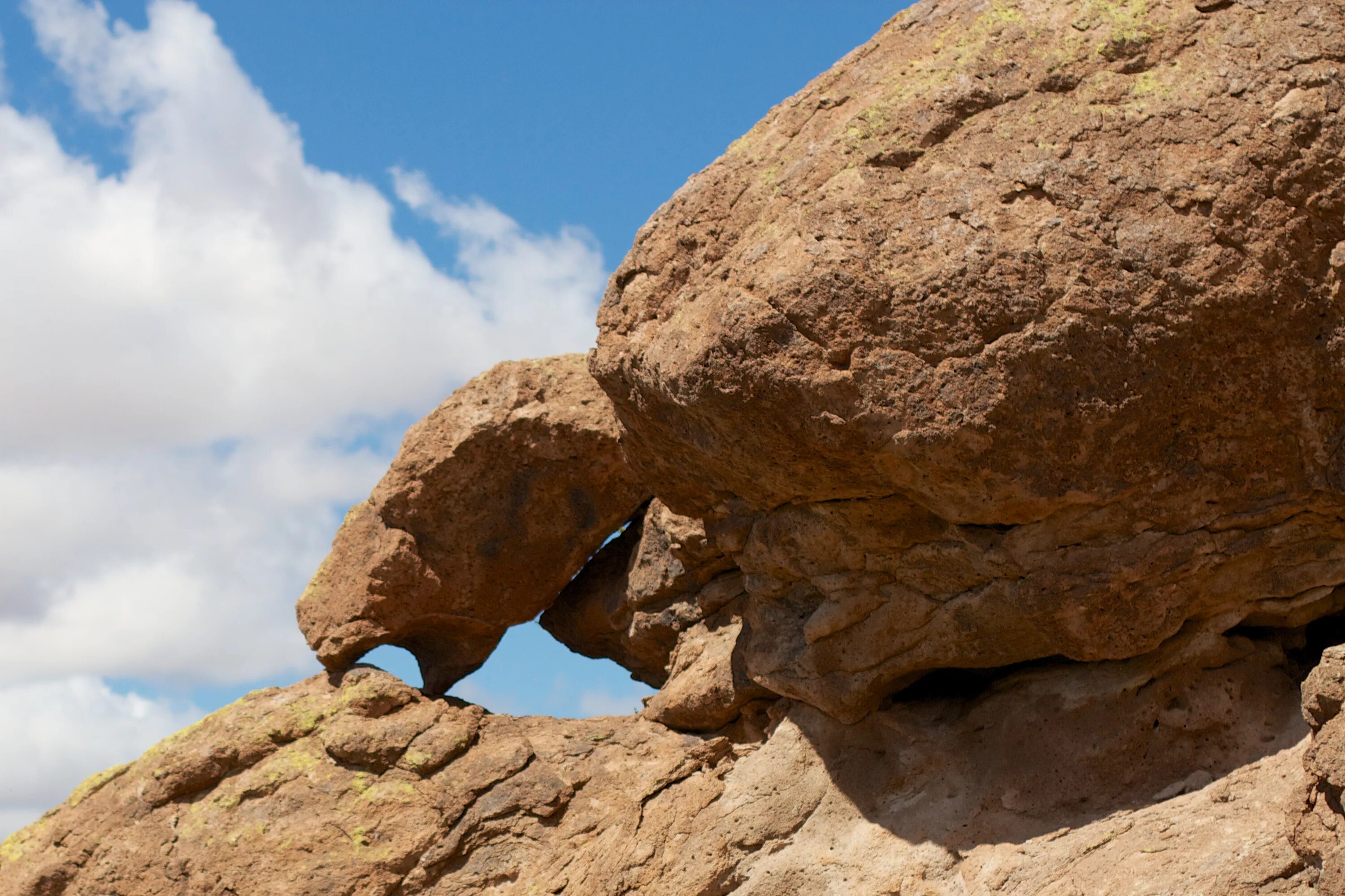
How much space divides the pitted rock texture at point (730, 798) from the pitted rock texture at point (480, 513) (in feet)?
1.61

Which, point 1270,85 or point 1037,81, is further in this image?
point 1037,81

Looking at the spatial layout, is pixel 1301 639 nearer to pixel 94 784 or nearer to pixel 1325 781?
pixel 1325 781

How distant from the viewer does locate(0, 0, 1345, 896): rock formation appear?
487 cm

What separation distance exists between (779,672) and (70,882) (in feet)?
14.7

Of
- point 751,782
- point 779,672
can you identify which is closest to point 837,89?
point 779,672

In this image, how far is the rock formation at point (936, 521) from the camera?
4.87 meters

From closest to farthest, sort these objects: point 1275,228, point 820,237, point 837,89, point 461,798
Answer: point 1275,228
point 820,237
point 837,89
point 461,798

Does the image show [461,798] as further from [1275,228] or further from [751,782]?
[1275,228]

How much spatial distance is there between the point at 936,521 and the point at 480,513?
327 cm

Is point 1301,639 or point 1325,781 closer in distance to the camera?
point 1325,781

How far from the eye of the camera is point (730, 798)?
674cm

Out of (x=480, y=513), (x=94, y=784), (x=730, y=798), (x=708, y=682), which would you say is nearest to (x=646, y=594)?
(x=708, y=682)

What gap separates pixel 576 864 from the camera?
6.71m

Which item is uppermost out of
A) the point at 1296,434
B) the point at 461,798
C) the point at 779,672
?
the point at 461,798
